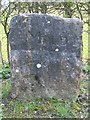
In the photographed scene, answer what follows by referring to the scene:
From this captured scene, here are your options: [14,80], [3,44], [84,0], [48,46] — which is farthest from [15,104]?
[3,44]

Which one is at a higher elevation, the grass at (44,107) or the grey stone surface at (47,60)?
the grey stone surface at (47,60)

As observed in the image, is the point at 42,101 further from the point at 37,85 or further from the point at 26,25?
the point at 26,25

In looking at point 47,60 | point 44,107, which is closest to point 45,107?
point 44,107

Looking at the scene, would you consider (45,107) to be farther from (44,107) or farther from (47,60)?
(47,60)

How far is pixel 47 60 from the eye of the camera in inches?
117

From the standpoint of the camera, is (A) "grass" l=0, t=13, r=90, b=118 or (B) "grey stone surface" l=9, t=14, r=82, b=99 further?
(B) "grey stone surface" l=9, t=14, r=82, b=99

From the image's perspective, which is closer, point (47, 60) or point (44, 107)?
point (44, 107)

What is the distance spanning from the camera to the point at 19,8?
207 inches

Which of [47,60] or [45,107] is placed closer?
[45,107]

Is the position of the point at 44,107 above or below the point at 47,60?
below

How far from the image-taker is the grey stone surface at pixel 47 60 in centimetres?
296

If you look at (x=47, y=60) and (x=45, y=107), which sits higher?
(x=47, y=60)

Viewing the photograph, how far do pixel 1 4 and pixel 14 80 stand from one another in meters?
2.47

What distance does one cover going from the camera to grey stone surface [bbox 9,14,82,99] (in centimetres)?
296
